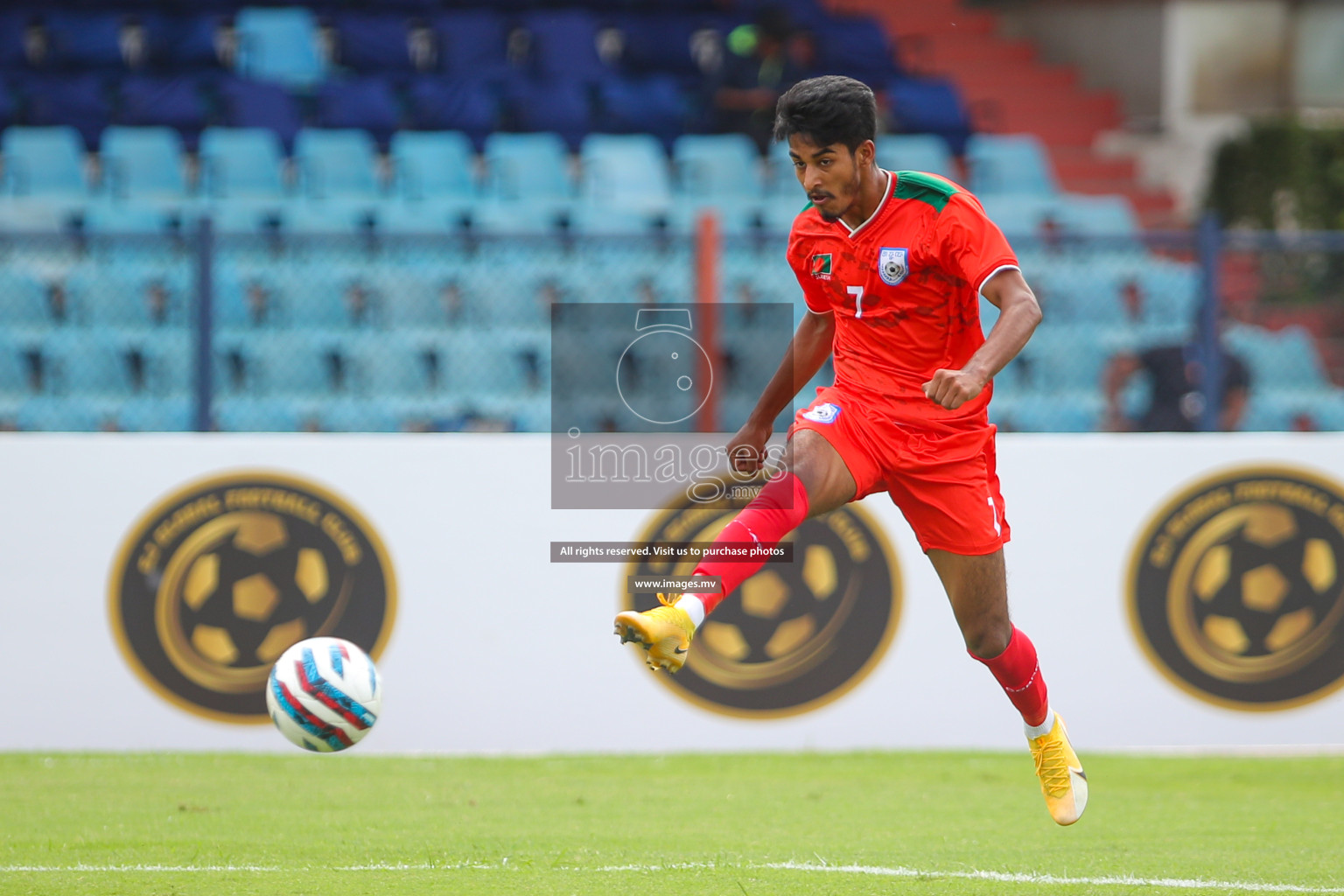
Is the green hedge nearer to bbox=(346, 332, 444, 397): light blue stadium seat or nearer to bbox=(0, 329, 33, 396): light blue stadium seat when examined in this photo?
bbox=(346, 332, 444, 397): light blue stadium seat

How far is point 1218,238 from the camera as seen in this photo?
8031 millimetres

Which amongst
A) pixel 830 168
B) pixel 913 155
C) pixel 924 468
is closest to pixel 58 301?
pixel 830 168

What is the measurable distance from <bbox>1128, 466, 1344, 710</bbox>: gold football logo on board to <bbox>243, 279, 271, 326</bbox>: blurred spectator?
5383 millimetres

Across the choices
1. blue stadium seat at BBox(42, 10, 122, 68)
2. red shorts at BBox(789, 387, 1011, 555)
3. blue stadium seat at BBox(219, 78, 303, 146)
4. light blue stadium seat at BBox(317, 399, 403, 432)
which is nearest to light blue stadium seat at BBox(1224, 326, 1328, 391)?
light blue stadium seat at BBox(317, 399, 403, 432)

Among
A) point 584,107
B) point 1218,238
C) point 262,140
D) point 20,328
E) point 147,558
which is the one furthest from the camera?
point 584,107

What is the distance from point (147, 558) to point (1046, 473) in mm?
4484

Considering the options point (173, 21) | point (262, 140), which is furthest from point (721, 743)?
point (173, 21)

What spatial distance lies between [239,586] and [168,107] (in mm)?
6522

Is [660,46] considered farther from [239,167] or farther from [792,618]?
[792,618]

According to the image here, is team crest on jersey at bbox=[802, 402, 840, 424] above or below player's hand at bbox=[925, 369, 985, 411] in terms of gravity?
below

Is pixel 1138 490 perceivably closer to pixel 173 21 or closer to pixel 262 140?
pixel 262 140

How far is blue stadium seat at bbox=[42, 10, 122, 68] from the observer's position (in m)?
13.1

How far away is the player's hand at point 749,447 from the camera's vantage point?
4.96m

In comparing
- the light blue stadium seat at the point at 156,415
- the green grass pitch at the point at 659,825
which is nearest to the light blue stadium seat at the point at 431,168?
the light blue stadium seat at the point at 156,415
